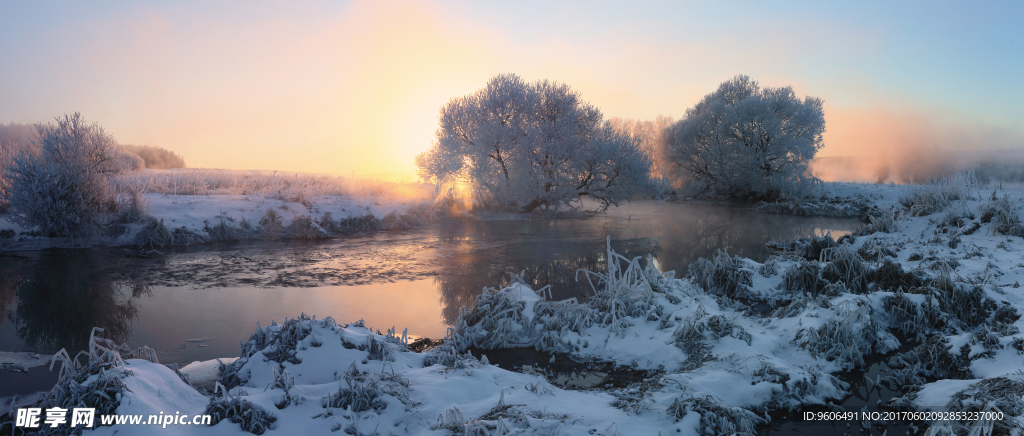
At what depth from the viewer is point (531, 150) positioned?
22.9m

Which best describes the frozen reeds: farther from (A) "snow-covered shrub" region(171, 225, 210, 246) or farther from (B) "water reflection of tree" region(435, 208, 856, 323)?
(A) "snow-covered shrub" region(171, 225, 210, 246)

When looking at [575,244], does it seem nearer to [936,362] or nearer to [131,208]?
[936,362]

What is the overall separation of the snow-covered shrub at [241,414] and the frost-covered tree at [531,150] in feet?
65.7

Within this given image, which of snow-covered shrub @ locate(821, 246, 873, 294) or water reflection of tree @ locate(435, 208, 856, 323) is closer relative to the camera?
snow-covered shrub @ locate(821, 246, 873, 294)

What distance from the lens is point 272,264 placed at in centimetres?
1188

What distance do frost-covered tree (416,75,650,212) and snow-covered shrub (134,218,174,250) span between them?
12.4 metres

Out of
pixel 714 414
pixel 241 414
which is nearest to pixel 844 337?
pixel 714 414

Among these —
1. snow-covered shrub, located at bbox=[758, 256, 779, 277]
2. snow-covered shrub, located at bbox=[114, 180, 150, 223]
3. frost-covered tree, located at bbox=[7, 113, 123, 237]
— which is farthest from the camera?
snow-covered shrub, located at bbox=[114, 180, 150, 223]

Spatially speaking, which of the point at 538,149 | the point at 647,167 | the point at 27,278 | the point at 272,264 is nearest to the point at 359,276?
the point at 272,264

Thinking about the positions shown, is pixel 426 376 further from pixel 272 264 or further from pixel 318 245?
pixel 318 245

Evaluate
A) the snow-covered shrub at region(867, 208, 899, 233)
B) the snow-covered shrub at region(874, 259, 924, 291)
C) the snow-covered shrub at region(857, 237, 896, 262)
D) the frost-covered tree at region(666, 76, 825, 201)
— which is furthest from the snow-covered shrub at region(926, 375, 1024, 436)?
the frost-covered tree at region(666, 76, 825, 201)

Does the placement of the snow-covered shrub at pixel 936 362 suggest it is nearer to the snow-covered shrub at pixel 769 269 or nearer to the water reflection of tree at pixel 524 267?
the snow-covered shrub at pixel 769 269

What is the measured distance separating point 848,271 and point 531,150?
15706mm

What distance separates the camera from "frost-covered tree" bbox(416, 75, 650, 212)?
2314cm
